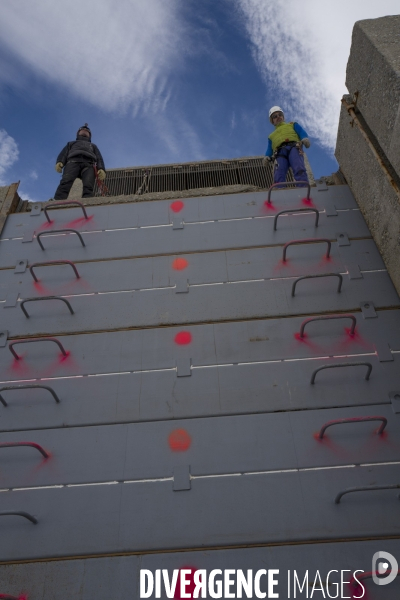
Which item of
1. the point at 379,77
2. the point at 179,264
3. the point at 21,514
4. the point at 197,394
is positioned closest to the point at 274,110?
the point at 379,77

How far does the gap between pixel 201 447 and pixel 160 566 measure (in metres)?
0.85

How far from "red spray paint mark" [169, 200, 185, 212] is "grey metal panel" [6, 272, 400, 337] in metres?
1.33

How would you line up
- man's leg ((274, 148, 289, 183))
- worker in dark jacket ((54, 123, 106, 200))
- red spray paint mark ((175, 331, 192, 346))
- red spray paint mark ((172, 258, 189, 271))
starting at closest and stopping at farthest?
red spray paint mark ((175, 331, 192, 346)) < red spray paint mark ((172, 258, 189, 271)) < man's leg ((274, 148, 289, 183)) < worker in dark jacket ((54, 123, 106, 200))

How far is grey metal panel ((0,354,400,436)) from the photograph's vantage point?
13.3 feet

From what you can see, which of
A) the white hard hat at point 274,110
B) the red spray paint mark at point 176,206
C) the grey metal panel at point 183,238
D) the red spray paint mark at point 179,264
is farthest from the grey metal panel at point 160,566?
the white hard hat at point 274,110

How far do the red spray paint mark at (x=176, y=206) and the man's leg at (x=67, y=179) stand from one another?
237 cm

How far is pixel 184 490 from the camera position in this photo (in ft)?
11.8

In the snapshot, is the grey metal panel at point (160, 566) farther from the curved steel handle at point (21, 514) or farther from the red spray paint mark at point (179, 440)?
the red spray paint mark at point (179, 440)

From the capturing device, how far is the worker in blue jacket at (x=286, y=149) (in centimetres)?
740

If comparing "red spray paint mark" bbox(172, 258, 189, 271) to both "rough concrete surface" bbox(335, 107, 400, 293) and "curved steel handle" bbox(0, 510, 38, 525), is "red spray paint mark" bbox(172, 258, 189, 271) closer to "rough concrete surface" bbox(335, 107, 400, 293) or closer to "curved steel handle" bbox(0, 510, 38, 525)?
"rough concrete surface" bbox(335, 107, 400, 293)

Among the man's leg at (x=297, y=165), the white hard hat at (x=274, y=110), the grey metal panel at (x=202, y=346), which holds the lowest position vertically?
the grey metal panel at (x=202, y=346)

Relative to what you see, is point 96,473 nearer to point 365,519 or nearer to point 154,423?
point 154,423

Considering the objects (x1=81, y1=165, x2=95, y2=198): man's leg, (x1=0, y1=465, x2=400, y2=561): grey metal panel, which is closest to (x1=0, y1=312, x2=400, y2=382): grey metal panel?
(x1=0, y1=465, x2=400, y2=561): grey metal panel

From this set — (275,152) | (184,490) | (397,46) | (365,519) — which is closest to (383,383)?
(365,519)
